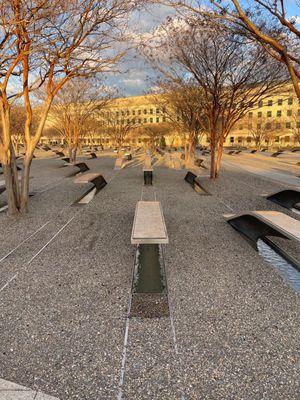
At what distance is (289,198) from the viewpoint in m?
9.14

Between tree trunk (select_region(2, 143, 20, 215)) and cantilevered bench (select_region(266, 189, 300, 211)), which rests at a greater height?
tree trunk (select_region(2, 143, 20, 215))

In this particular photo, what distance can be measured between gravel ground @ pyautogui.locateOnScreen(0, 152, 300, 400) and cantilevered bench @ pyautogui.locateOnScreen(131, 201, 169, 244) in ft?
2.04

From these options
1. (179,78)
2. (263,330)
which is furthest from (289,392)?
(179,78)

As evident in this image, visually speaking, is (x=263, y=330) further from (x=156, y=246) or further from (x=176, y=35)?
(x=176, y=35)

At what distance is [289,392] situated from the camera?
2.37m

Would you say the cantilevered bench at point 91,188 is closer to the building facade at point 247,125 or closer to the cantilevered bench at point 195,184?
the cantilevered bench at point 195,184

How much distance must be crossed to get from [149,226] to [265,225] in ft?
7.80

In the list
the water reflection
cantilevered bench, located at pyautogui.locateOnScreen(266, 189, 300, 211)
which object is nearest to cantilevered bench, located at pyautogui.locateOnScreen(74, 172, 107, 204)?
the water reflection

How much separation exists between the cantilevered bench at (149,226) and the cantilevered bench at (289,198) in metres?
5.03

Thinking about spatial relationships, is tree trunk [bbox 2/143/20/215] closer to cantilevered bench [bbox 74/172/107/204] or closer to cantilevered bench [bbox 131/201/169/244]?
cantilevered bench [bbox 74/172/107/204]

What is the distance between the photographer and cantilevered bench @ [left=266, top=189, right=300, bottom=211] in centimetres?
891

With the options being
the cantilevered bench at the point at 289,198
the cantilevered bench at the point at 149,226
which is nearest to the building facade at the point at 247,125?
the cantilevered bench at the point at 289,198

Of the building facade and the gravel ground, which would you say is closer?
the gravel ground

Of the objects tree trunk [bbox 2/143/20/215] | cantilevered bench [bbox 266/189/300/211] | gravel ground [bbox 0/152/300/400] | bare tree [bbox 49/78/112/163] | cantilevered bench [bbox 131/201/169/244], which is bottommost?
gravel ground [bbox 0/152/300/400]
